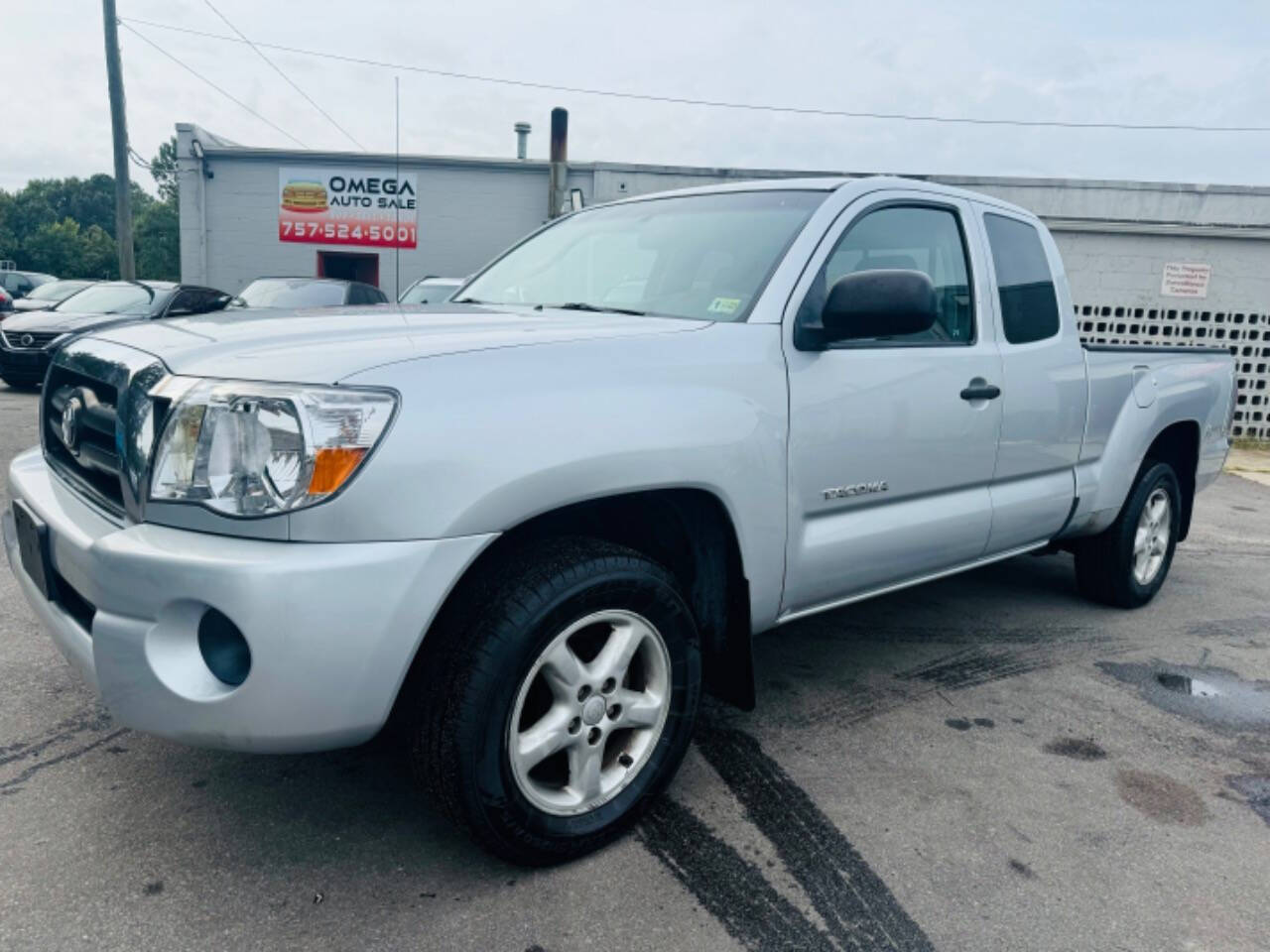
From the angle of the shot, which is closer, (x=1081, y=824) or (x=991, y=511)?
(x=1081, y=824)

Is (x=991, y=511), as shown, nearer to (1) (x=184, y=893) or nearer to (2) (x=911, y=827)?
(2) (x=911, y=827)

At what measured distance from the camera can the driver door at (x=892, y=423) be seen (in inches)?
103

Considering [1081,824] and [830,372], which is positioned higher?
[830,372]

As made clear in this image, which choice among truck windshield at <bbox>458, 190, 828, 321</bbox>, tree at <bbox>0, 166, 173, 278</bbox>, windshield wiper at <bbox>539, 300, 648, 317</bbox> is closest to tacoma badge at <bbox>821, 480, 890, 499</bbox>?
truck windshield at <bbox>458, 190, 828, 321</bbox>

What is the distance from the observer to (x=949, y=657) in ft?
12.3

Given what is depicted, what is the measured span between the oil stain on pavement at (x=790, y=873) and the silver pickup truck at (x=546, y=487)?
169 mm

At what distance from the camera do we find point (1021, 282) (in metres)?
3.61

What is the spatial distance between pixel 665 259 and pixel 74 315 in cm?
1003

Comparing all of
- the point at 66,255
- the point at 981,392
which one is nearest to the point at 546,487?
the point at 981,392

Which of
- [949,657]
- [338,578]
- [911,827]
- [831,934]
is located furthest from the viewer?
[949,657]

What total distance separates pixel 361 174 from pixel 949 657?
57.7ft

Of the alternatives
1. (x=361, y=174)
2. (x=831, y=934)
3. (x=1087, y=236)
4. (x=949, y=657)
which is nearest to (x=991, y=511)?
(x=949, y=657)

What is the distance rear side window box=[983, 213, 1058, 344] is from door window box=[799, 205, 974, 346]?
208mm

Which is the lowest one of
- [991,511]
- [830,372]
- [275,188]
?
[991,511]
